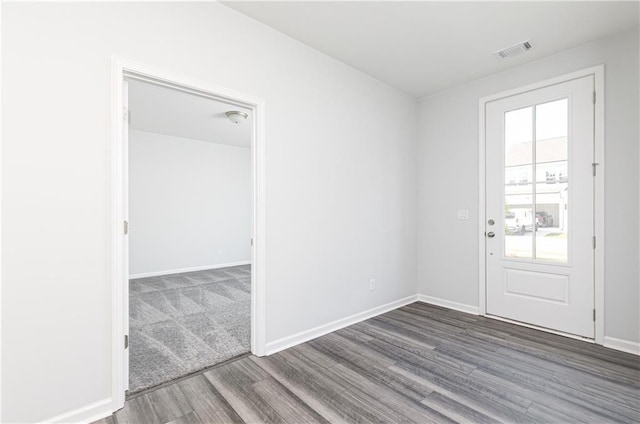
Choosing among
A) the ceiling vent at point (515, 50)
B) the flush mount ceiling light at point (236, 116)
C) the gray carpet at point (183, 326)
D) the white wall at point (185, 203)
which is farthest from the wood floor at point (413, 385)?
the white wall at point (185, 203)

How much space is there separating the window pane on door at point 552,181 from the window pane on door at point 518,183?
2.4 inches

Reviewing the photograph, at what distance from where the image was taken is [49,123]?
1648 millimetres

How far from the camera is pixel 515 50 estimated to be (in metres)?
2.90

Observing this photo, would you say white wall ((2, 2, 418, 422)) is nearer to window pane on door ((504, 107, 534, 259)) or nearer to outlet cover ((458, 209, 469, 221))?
outlet cover ((458, 209, 469, 221))

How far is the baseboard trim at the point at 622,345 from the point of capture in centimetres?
255

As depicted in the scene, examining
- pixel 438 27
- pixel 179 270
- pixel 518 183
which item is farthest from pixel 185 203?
pixel 518 183

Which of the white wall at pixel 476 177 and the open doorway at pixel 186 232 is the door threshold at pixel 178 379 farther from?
the white wall at pixel 476 177

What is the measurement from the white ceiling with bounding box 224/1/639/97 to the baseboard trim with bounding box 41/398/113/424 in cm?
283

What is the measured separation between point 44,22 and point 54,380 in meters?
1.94

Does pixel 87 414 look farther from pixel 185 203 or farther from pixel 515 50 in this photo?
pixel 185 203

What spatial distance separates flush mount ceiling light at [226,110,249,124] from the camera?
4.63 m

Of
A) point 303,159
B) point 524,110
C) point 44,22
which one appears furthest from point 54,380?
point 524,110

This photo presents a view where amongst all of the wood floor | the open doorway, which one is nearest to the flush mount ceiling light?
the open doorway

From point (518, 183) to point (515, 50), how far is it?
1.32 metres
